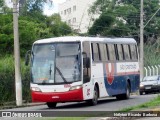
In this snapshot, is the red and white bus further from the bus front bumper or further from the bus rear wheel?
the bus rear wheel

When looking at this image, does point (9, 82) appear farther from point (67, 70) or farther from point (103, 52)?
point (67, 70)

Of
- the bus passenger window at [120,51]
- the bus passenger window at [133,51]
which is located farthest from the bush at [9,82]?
the bus passenger window at [120,51]

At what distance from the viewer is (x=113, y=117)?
16.3 m

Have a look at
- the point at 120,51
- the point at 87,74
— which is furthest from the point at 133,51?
the point at 87,74

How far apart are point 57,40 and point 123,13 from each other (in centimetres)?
4178

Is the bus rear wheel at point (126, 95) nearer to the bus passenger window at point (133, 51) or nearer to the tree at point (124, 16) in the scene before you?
the bus passenger window at point (133, 51)

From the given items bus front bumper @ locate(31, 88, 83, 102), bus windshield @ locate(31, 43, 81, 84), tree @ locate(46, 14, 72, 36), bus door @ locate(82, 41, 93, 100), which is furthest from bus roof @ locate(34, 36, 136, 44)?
tree @ locate(46, 14, 72, 36)

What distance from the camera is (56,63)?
79.2 ft

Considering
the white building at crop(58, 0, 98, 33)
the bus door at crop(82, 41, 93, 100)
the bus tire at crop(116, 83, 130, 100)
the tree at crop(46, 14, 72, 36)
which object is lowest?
the bus tire at crop(116, 83, 130, 100)

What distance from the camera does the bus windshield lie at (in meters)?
24.0

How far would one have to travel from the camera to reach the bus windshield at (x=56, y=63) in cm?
2400

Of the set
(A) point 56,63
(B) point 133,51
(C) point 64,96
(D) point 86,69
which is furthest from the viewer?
(B) point 133,51

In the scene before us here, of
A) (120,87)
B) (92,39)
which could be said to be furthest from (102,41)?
(120,87)

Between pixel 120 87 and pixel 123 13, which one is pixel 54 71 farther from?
pixel 123 13
